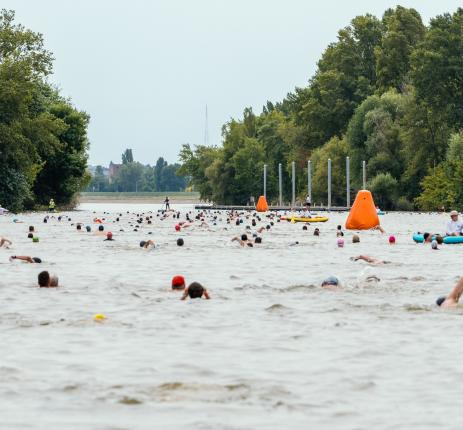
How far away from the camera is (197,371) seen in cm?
1260

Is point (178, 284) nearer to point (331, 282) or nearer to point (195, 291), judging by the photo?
point (195, 291)

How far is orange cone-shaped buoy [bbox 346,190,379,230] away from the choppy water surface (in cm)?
2492

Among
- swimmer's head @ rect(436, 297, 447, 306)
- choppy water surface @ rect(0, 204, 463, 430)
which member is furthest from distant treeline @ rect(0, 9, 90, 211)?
swimmer's head @ rect(436, 297, 447, 306)

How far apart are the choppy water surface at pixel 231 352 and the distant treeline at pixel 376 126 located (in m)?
73.3

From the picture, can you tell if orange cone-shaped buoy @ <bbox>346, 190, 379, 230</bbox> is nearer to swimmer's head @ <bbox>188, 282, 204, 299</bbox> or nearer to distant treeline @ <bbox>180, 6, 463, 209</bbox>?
swimmer's head @ <bbox>188, 282, 204, 299</bbox>

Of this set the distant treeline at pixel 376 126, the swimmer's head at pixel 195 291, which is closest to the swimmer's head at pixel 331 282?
the swimmer's head at pixel 195 291

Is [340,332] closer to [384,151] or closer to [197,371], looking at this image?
[197,371]

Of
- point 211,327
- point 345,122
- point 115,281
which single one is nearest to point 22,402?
point 211,327

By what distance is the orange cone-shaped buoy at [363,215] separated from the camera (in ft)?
172

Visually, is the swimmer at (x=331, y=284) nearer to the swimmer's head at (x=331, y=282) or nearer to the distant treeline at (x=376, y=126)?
the swimmer's head at (x=331, y=282)

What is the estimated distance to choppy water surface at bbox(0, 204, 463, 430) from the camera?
34.2 ft

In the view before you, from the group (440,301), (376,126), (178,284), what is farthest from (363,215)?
(376,126)

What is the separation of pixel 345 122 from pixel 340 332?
124396 mm

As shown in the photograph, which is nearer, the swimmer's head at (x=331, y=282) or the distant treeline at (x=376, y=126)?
the swimmer's head at (x=331, y=282)
